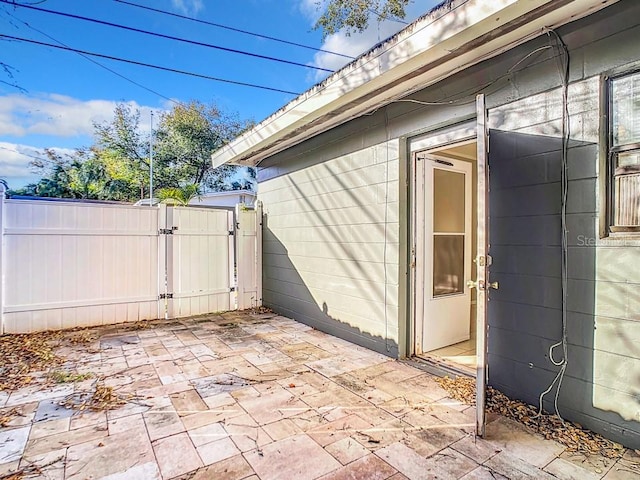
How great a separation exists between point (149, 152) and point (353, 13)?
11.6 meters

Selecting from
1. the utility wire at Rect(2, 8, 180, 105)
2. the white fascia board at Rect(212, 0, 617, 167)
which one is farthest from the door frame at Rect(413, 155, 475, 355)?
the utility wire at Rect(2, 8, 180, 105)

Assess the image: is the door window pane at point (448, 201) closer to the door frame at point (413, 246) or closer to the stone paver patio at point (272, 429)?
the door frame at point (413, 246)

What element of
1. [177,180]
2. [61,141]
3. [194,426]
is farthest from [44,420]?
[61,141]

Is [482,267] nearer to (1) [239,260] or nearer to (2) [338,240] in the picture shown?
(2) [338,240]

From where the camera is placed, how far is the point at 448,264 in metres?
3.76

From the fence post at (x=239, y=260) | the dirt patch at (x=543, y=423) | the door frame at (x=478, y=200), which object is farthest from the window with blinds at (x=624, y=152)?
the fence post at (x=239, y=260)

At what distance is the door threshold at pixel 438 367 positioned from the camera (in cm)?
296

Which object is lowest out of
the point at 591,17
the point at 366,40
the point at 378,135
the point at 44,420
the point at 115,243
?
the point at 44,420

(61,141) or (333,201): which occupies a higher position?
(61,141)

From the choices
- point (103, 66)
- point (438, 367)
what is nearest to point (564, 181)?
point (438, 367)

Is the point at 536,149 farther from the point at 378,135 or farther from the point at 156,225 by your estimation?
the point at 156,225

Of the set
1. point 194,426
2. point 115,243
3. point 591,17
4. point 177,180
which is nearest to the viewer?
point 591,17

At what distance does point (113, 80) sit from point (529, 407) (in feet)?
46.5

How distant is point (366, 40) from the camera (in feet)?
21.2
